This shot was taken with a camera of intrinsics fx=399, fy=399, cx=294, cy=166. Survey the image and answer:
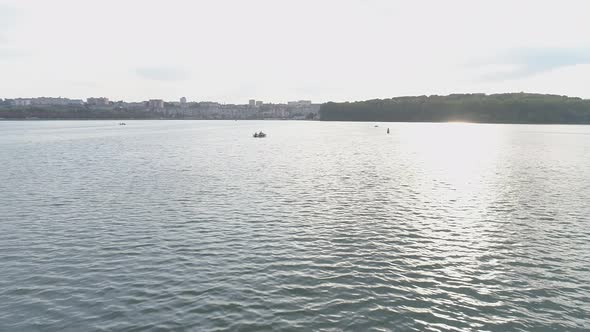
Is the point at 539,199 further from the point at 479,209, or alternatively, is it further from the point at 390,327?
the point at 390,327

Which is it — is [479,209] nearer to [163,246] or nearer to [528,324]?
[528,324]

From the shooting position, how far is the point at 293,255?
28891 millimetres

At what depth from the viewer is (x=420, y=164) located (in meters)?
83.6

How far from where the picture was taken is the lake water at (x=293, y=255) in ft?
67.2

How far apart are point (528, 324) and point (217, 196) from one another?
36.2m

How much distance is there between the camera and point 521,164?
268 feet

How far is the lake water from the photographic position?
20484mm

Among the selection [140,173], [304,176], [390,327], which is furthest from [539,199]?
[140,173]

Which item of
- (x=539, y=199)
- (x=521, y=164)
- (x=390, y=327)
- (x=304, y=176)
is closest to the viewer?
(x=390, y=327)

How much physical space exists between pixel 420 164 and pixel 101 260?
68.9 metres

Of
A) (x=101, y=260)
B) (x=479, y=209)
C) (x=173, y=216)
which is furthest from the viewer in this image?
(x=479, y=209)

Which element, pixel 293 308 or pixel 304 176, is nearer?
pixel 293 308

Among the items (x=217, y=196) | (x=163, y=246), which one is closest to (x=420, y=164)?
(x=217, y=196)

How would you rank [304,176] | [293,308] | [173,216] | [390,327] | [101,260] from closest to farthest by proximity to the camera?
[390,327] < [293,308] < [101,260] < [173,216] < [304,176]
